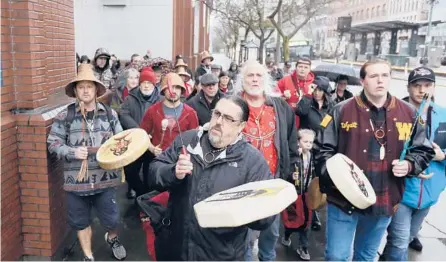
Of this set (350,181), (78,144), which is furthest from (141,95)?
(350,181)

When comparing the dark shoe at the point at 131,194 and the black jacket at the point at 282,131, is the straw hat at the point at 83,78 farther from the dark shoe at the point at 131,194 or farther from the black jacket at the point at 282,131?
the dark shoe at the point at 131,194

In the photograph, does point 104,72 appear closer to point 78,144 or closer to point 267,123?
point 78,144

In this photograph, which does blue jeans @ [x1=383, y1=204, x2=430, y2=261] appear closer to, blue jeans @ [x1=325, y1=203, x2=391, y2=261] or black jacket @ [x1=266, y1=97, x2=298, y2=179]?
blue jeans @ [x1=325, y1=203, x2=391, y2=261]

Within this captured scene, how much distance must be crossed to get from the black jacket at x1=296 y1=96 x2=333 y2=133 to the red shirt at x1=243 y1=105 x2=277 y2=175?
190cm

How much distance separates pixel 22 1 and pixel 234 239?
9.32 ft

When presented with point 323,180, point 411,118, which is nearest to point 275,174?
point 323,180

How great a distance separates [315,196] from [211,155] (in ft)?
6.91

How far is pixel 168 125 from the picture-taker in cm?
466

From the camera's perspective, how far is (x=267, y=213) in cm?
218

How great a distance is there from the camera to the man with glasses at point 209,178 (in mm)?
2516

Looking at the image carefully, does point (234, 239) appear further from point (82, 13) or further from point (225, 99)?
point (82, 13)

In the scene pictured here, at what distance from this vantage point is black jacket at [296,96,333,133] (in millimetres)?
5574

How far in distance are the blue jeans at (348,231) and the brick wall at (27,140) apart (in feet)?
8.46

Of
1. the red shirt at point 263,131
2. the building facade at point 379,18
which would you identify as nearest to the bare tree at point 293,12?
the building facade at point 379,18
